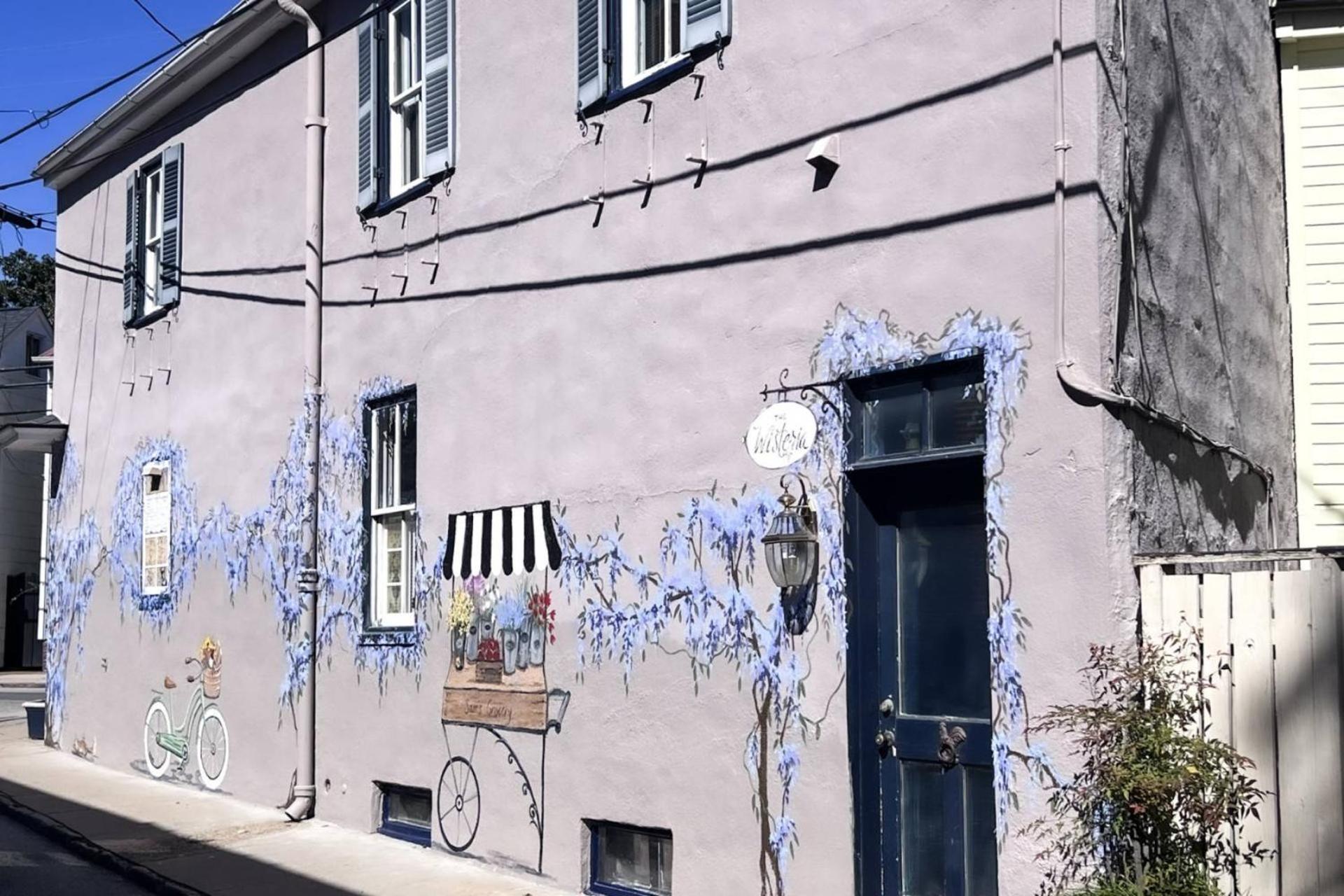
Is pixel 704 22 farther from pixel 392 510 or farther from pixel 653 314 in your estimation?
pixel 392 510

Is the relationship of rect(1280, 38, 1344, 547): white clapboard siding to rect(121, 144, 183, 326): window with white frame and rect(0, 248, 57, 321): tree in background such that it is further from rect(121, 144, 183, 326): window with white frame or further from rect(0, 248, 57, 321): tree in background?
rect(0, 248, 57, 321): tree in background

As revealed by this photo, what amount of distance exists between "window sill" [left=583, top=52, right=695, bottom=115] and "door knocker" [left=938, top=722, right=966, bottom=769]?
13.0ft

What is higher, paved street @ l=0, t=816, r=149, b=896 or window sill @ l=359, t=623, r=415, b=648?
window sill @ l=359, t=623, r=415, b=648

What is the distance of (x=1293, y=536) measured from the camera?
30.5 ft

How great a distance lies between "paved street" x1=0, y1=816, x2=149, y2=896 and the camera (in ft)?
31.3

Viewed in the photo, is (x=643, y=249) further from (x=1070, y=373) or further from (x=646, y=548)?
(x=1070, y=373)

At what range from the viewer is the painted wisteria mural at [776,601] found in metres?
6.45

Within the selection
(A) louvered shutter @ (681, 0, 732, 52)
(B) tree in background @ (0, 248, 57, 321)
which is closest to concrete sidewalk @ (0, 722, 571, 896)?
(A) louvered shutter @ (681, 0, 732, 52)

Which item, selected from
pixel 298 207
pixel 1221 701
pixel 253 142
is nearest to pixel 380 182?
pixel 298 207

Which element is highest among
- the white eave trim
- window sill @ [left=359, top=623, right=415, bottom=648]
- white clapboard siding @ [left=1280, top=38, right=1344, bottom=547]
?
the white eave trim

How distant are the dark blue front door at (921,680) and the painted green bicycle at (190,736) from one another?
7.59 metres

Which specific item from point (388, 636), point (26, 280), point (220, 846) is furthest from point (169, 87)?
point (26, 280)

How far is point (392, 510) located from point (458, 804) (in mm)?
2289

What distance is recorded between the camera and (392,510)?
35.7ft
